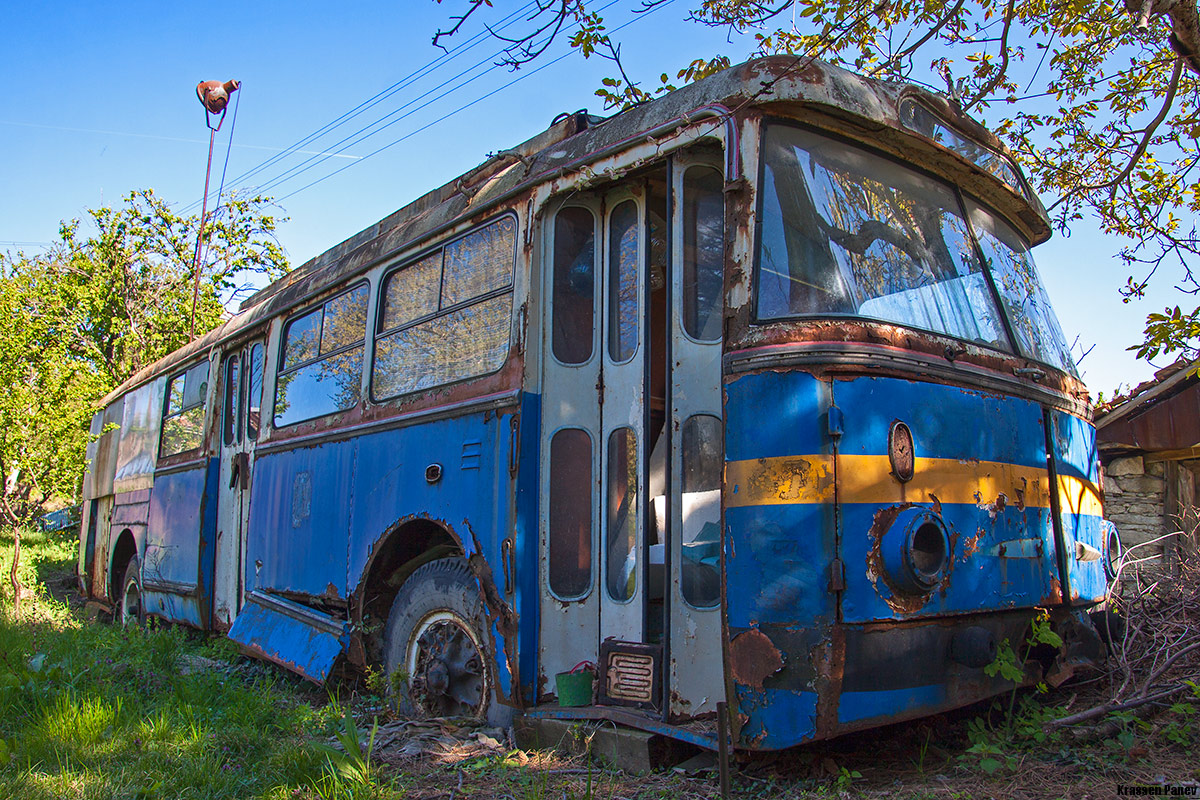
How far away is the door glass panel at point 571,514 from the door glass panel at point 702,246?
0.80 m

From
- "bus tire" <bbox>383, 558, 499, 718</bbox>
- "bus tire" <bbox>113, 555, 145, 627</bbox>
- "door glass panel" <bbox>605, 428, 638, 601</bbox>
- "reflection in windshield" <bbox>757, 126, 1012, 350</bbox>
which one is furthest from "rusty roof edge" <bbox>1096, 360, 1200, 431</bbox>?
"bus tire" <bbox>113, 555, 145, 627</bbox>

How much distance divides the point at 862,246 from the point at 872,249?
0.05 m

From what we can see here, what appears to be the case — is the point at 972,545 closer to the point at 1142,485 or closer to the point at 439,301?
the point at 439,301

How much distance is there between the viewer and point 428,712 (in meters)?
4.36

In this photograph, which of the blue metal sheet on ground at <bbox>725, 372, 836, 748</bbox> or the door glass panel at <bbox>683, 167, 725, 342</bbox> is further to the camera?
the door glass panel at <bbox>683, 167, 725, 342</bbox>

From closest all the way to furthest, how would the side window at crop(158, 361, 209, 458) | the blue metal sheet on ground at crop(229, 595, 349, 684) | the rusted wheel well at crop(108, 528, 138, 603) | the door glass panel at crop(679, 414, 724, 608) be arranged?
the door glass panel at crop(679, 414, 724, 608), the blue metal sheet on ground at crop(229, 595, 349, 684), the side window at crop(158, 361, 209, 458), the rusted wheel well at crop(108, 528, 138, 603)

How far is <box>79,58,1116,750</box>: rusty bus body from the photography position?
3.06 meters

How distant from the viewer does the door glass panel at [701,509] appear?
3.33m

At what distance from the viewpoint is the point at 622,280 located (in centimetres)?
404

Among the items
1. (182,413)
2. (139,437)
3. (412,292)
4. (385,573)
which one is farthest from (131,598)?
(412,292)

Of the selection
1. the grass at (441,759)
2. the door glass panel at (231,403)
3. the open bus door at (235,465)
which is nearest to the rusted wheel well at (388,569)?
the grass at (441,759)

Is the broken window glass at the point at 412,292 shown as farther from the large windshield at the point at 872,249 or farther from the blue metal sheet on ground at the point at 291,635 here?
the large windshield at the point at 872,249

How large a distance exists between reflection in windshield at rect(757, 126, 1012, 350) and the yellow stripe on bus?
56 centimetres

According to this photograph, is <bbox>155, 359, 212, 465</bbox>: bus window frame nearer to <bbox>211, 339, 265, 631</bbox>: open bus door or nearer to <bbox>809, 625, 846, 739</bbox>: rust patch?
<bbox>211, 339, 265, 631</bbox>: open bus door
